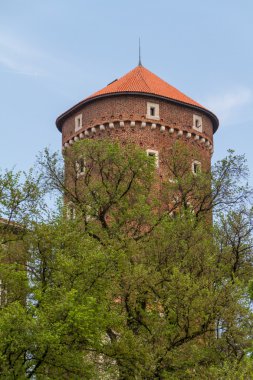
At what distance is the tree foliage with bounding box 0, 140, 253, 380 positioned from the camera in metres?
19.6

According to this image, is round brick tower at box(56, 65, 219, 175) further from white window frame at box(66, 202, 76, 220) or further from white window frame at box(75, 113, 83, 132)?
white window frame at box(66, 202, 76, 220)

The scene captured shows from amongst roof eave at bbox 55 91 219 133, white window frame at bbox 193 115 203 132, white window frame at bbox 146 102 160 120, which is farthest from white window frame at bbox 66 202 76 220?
white window frame at bbox 193 115 203 132

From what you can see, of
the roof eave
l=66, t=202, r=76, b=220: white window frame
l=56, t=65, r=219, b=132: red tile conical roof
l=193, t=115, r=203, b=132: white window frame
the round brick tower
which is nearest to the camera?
l=66, t=202, r=76, b=220: white window frame

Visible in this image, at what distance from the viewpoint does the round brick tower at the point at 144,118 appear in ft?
122

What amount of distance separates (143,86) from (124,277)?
1653cm

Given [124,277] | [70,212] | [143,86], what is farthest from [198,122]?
[124,277]

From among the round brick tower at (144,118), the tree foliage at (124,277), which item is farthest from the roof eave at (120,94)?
the tree foliage at (124,277)

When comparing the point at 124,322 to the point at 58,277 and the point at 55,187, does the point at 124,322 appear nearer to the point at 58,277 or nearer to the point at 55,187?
the point at 58,277

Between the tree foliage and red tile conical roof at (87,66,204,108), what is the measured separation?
782 cm

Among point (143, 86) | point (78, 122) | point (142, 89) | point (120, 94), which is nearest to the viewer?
point (120, 94)

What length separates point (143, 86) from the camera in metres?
38.6

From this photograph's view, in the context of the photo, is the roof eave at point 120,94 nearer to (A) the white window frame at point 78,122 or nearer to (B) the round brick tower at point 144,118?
(B) the round brick tower at point 144,118

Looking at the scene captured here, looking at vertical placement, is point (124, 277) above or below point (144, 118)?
below

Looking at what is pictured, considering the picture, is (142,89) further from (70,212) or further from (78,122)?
(70,212)
